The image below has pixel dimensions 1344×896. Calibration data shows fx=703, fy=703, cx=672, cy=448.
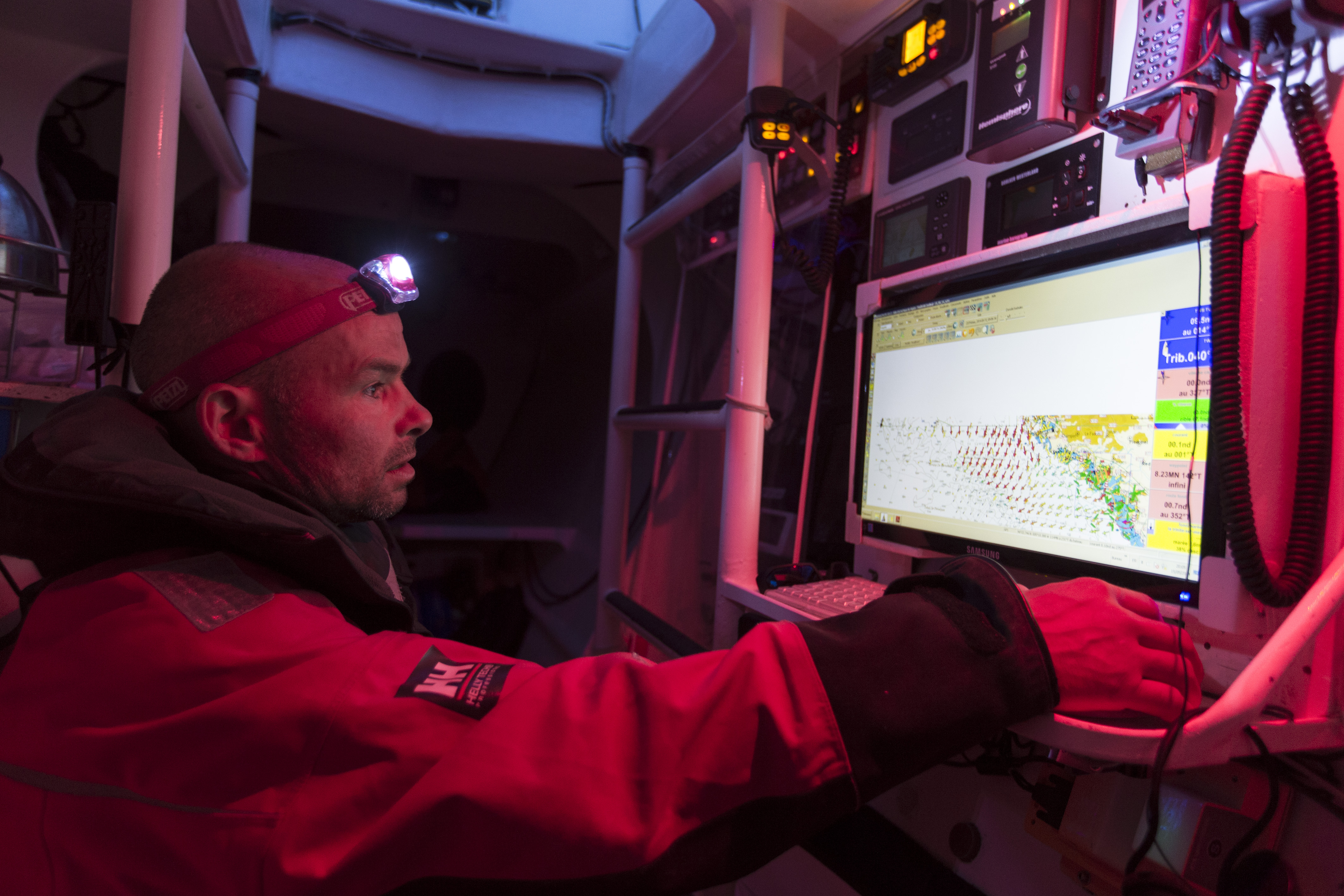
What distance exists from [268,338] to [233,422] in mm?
121

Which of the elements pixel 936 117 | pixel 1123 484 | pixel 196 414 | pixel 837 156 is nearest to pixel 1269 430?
pixel 1123 484

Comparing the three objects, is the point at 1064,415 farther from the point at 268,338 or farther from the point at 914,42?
the point at 268,338

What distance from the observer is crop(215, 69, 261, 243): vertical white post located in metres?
2.20

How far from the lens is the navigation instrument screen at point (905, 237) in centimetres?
144

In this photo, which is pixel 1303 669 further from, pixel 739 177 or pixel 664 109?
pixel 664 109

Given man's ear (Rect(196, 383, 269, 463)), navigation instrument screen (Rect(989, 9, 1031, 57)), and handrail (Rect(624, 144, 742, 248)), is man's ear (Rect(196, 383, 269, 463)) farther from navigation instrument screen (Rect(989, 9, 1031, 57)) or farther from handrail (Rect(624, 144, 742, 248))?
navigation instrument screen (Rect(989, 9, 1031, 57))

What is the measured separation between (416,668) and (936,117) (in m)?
1.41

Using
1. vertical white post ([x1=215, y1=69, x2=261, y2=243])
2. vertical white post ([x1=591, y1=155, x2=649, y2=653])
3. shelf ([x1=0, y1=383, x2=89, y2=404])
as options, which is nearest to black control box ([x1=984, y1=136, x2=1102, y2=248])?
vertical white post ([x1=591, y1=155, x2=649, y2=653])

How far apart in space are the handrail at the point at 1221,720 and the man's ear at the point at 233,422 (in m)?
0.97

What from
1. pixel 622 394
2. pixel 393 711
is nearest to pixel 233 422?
pixel 393 711

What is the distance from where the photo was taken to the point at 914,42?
1.42 metres

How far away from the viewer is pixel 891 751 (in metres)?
0.62

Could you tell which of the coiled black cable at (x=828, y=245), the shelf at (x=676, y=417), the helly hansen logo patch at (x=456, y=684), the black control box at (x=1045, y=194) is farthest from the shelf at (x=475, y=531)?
the helly hansen logo patch at (x=456, y=684)

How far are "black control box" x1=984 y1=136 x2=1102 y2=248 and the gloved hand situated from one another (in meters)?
0.68
